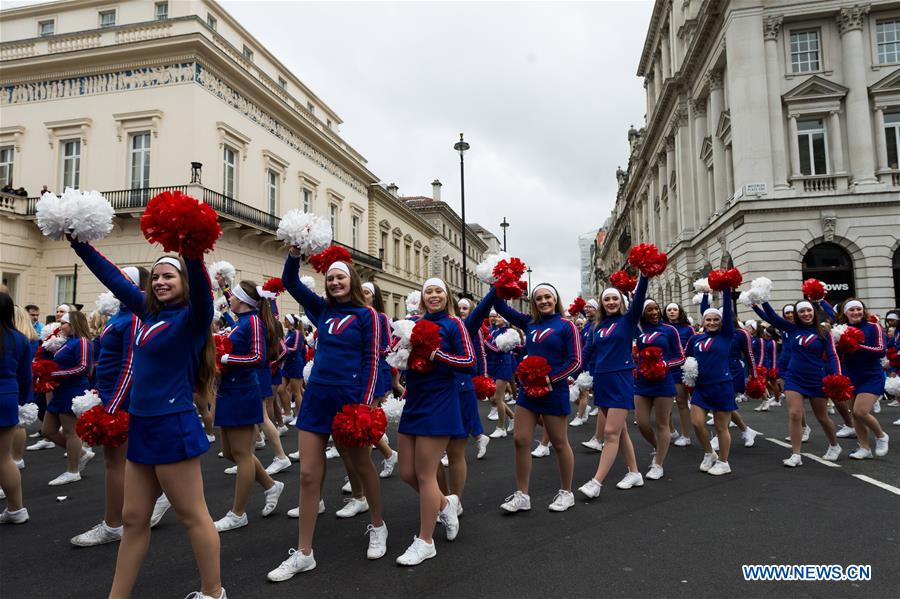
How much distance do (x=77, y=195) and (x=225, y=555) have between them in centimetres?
264

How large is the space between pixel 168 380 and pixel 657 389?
5.27m

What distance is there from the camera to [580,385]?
22.1ft

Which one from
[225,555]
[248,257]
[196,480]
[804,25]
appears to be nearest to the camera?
[196,480]

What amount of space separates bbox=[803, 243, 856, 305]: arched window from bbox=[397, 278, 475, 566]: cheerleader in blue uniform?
76.8 feet

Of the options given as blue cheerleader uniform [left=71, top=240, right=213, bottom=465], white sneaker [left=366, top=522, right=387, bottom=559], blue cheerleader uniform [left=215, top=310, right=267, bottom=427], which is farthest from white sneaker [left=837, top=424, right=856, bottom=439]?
blue cheerleader uniform [left=71, top=240, right=213, bottom=465]

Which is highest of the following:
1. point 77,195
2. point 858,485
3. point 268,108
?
point 268,108

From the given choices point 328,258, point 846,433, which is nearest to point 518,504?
point 328,258

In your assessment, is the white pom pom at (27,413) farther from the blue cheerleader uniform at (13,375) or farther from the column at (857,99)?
the column at (857,99)

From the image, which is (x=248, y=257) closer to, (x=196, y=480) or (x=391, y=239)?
(x=391, y=239)

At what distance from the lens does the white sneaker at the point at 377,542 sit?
13.6 ft

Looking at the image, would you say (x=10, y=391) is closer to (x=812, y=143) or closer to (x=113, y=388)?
(x=113, y=388)

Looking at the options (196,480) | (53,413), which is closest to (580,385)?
(196,480)

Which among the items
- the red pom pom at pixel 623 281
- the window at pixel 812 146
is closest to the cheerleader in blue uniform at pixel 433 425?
the red pom pom at pixel 623 281

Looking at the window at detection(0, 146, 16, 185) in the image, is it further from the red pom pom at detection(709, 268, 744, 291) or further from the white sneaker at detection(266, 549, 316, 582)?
the red pom pom at detection(709, 268, 744, 291)
